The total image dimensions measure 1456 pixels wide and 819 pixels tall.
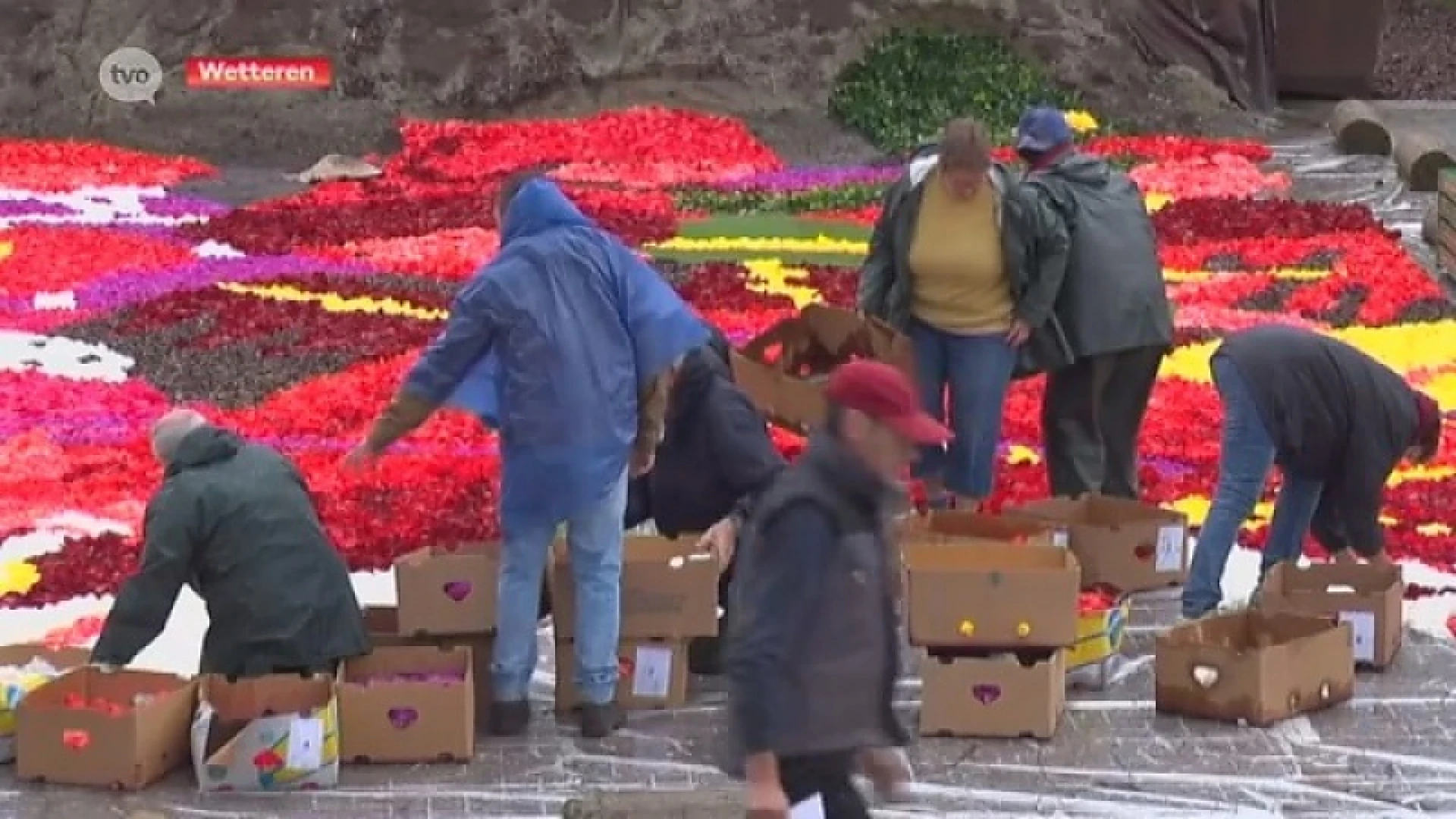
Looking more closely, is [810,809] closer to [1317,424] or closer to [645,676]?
[645,676]

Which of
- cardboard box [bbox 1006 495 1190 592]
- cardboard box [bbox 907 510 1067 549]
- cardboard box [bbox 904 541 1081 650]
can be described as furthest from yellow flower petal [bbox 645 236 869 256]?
cardboard box [bbox 904 541 1081 650]

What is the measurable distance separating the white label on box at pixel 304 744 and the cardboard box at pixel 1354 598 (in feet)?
10.3

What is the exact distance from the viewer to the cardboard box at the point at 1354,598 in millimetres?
A: 8898

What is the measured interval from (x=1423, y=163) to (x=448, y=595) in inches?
491

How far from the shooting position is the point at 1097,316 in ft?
33.7

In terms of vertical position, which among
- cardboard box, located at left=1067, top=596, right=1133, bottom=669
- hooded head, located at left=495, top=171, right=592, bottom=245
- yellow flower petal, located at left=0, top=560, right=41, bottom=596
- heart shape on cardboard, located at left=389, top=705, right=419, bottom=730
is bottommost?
yellow flower petal, located at left=0, top=560, right=41, bottom=596

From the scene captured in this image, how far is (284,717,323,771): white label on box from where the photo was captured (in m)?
7.67

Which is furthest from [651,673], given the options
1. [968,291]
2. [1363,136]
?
[1363,136]

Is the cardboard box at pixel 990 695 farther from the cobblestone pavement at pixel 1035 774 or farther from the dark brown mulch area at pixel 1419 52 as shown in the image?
the dark brown mulch area at pixel 1419 52

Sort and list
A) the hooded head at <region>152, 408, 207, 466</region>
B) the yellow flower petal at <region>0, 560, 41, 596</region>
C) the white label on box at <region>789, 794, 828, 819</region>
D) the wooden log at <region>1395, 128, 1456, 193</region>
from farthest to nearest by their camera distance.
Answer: the wooden log at <region>1395, 128, 1456, 193</region>
the yellow flower petal at <region>0, 560, 41, 596</region>
the hooded head at <region>152, 408, 207, 466</region>
the white label on box at <region>789, 794, 828, 819</region>

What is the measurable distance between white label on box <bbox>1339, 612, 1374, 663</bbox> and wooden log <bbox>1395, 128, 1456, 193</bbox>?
10.4m

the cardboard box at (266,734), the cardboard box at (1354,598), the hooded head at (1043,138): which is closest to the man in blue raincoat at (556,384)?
the cardboard box at (266,734)

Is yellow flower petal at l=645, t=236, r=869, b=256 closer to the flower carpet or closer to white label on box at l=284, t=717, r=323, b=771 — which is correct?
the flower carpet

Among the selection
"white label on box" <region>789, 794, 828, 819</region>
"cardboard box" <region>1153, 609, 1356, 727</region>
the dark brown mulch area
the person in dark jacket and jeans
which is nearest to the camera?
"white label on box" <region>789, 794, 828, 819</region>
